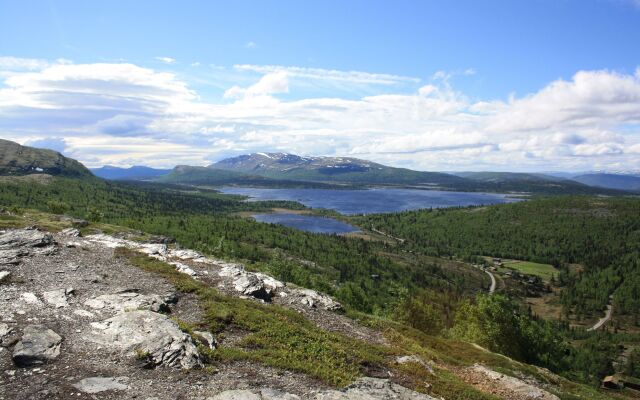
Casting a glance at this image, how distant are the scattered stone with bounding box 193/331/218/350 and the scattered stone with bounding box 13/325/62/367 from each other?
890cm

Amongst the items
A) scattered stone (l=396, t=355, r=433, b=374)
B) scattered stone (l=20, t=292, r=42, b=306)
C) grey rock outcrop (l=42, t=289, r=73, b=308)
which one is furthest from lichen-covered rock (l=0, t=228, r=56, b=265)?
scattered stone (l=396, t=355, r=433, b=374)

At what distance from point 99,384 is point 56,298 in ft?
51.4

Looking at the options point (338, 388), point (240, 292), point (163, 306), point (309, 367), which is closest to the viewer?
point (338, 388)

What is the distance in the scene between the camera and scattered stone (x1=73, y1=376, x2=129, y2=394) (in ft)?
72.0

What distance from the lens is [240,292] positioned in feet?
155

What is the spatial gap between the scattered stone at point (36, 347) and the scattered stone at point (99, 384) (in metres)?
3.94

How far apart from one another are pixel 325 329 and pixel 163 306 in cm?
1575

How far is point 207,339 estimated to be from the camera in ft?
99.3

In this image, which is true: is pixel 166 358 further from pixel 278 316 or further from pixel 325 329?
pixel 325 329

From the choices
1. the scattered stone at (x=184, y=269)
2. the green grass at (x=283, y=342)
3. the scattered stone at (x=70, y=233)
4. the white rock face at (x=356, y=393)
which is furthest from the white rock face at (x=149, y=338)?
the scattered stone at (x=70, y=233)

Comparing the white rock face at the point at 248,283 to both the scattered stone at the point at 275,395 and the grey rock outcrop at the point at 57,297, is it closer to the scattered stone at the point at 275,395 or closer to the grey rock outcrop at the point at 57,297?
the grey rock outcrop at the point at 57,297

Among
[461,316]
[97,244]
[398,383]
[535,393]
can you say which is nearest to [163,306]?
[398,383]

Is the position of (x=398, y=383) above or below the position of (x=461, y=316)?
above

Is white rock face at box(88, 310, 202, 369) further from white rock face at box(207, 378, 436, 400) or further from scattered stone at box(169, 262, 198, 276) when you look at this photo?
scattered stone at box(169, 262, 198, 276)
